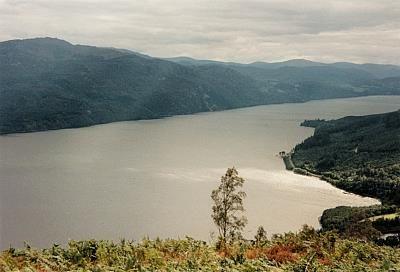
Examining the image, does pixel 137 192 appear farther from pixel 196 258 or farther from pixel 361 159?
pixel 196 258

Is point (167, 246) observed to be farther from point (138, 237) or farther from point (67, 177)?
point (67, 177)

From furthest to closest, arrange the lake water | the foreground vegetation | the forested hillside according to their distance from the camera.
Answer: the forested hillside → the lake water → the foreground vegetation

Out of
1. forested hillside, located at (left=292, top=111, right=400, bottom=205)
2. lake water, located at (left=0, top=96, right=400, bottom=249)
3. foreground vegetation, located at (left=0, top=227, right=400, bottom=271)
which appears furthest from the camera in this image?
forested hillside, located at (left=292, top=111, right=400, bottom=205)

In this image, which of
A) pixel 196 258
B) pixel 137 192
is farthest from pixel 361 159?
pixel 196 258

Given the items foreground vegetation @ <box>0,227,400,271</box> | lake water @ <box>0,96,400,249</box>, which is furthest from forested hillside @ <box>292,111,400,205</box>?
foreground vegetation @ <box>0,227,400,271</box>

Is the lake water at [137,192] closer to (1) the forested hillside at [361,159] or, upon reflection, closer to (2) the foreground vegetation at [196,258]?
(1) the forested hillside at [361,159]

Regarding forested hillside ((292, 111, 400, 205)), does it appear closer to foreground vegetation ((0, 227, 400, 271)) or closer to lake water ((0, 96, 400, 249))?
lake water ((0, 96, 400, 249))
